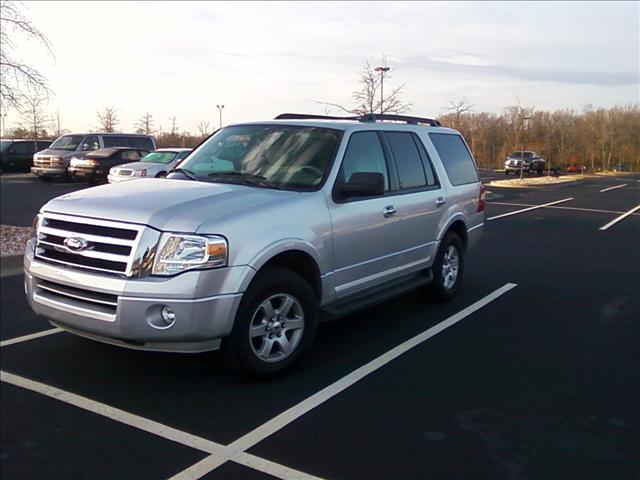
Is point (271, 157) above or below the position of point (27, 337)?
above

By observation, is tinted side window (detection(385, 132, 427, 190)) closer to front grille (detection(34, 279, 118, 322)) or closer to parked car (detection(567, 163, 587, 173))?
front grille (detection(34, 279, 118, 322))

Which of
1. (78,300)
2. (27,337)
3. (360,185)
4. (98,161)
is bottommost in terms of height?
(27,337)

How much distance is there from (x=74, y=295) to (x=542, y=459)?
309 cm

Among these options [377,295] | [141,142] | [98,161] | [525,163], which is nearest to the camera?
[377,295]

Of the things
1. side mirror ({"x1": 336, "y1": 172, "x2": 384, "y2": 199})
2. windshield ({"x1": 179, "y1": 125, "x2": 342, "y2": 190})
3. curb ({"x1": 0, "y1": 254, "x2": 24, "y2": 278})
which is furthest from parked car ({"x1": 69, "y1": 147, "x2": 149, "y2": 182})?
side mirror ({"x1": 336, "y1": 172, "x2": 384, "y2": 199})

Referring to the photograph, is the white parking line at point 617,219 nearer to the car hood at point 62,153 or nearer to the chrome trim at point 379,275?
the chrome trim at point 379,275

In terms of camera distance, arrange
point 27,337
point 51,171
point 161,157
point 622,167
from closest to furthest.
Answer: point 27,337 → point 161,157 → point 51,171 → point 622,167

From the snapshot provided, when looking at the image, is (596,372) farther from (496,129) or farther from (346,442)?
(496,129)

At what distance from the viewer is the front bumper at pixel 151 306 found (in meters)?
3.84

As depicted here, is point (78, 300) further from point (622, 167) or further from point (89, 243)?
point (622, 167)

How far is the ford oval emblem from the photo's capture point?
408 centimetres

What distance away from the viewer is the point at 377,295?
545 centimetres

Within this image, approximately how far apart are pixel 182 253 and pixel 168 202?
48cm

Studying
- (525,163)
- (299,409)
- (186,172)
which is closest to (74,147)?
(186,172)
